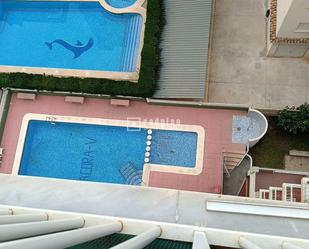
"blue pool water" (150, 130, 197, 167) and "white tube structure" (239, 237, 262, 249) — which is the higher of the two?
"blue pool water" (150, 130, 197, 167)

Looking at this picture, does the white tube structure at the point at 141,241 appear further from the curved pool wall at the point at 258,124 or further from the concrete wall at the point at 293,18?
the concrete wall at the point at 293,18

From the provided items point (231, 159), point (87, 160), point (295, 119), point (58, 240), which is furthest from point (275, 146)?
point (58, 240)

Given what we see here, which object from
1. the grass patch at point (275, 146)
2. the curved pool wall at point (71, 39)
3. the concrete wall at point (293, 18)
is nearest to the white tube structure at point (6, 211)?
the curved pool wall at point (71, 39)

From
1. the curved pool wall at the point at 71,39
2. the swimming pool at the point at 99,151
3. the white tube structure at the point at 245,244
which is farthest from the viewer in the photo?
the curved pool wall at the point at 71,39

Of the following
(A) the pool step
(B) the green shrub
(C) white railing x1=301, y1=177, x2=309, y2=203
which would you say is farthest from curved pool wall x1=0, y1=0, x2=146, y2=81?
(C) white railing x1=301, y1=177, x2=309, y2=203

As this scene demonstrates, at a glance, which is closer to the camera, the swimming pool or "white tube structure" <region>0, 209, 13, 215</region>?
"white tube structure" <region>0, 209, 13, 215</region>

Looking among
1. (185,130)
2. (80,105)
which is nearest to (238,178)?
(185,130)

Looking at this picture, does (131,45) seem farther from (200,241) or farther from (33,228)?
(33,228)

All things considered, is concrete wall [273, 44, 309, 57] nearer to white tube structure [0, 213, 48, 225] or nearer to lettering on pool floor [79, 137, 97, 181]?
lettering on pool floor [79, 137, 97, 181]
